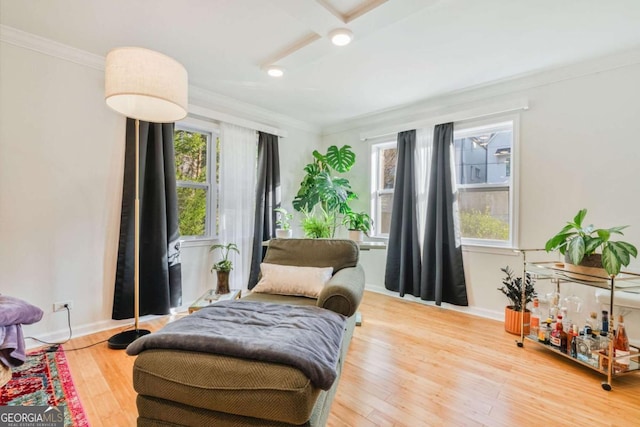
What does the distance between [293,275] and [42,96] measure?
2.38m

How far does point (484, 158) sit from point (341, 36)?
6.78 ft

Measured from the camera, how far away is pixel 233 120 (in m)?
3.39

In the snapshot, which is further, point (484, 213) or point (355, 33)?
point (484, 213)

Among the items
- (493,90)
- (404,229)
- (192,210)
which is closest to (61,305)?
(192,210)

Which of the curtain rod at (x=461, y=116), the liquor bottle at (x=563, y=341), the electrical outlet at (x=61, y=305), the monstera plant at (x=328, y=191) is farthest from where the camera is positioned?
the monstera plant at (x=328, y=191)

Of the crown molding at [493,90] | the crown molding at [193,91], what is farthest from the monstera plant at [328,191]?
the crown molding at [193,91]

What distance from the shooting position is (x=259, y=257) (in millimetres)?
3576

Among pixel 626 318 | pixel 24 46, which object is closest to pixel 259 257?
pixel 24 46

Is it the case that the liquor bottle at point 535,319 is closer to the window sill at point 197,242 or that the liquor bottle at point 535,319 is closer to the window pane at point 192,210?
the window sill at point 197,242

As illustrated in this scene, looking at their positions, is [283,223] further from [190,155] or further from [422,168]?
[422,168]

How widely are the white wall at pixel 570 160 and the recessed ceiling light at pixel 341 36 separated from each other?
5.55 feet

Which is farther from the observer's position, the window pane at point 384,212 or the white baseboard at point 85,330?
the window pane at point 384,212

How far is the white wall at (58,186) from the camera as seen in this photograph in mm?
2150

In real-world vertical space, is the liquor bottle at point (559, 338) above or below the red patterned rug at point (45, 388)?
above
